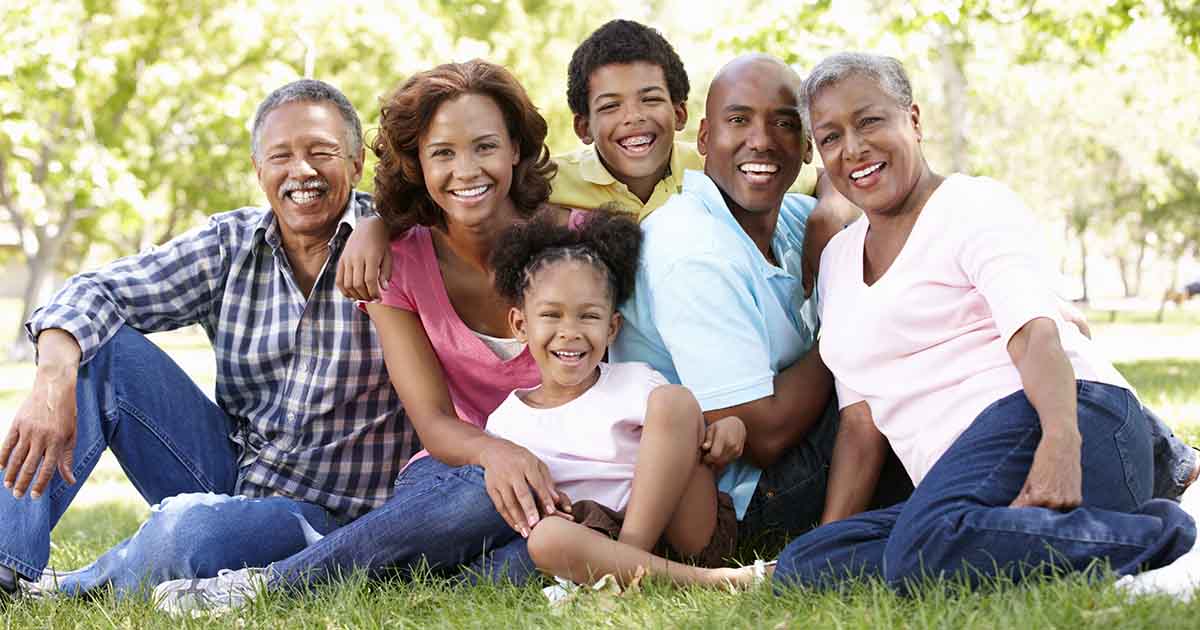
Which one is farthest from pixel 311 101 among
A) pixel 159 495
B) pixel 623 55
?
pixel 159 495

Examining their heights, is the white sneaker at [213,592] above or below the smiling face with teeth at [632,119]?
below

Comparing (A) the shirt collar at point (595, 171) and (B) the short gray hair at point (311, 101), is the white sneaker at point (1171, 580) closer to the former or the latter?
(A) the shirt collar at point (595, 171)

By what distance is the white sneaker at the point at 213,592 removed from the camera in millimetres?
3631

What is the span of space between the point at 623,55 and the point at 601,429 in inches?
63.2

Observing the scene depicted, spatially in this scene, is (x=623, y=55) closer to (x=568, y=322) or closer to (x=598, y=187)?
(x=598, y=187)

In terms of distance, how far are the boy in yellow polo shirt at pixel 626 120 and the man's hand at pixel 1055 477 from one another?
1.88 metres

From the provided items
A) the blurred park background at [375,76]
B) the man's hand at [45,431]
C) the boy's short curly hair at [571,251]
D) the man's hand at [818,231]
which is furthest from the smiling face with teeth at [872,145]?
the blurred park background at [375,76]

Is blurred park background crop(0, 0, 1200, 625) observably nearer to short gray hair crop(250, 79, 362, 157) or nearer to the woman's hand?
short gray hair crop(250, 79, 362, 157)

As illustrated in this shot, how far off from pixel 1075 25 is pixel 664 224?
7.99m

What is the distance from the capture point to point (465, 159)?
13.7 feet

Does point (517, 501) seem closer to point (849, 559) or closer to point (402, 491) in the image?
point (402, 491)

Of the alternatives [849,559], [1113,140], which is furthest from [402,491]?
[1113,140]

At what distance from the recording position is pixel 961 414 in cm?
353

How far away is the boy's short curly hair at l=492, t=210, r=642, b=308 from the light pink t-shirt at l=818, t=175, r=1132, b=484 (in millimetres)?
714
